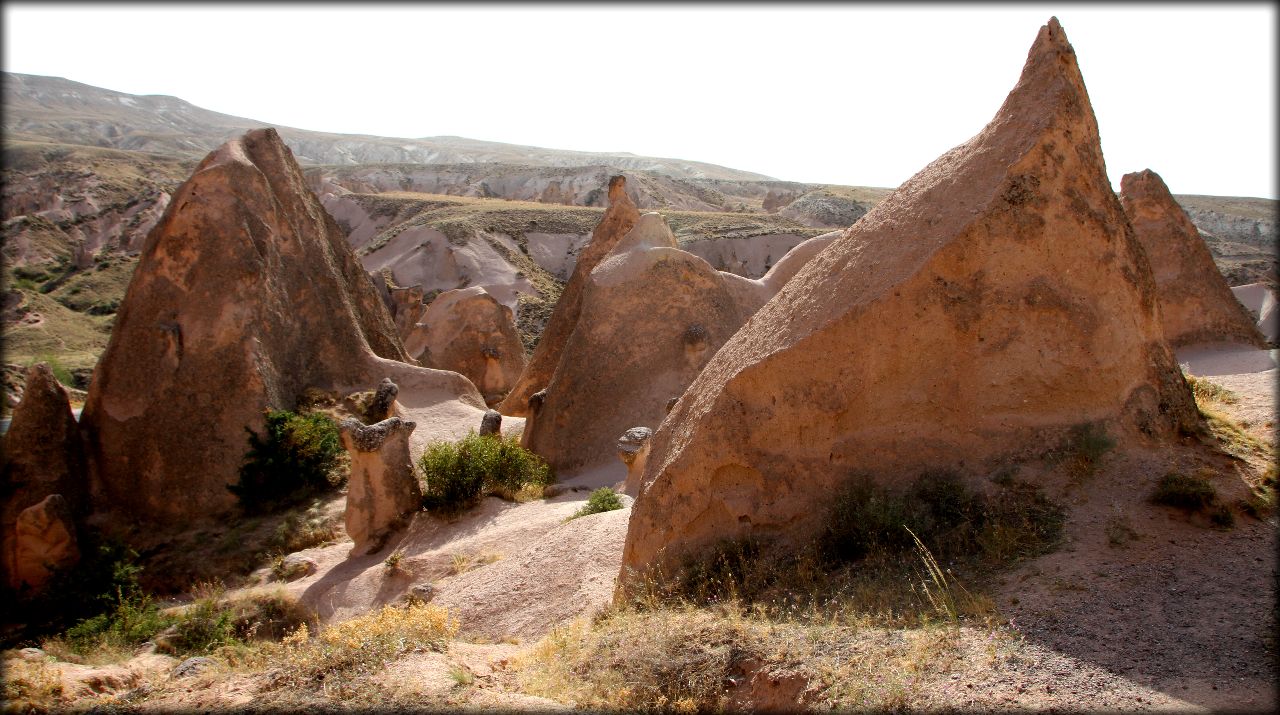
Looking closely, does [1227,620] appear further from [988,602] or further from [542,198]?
[542,198]

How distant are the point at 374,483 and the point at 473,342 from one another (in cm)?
1252


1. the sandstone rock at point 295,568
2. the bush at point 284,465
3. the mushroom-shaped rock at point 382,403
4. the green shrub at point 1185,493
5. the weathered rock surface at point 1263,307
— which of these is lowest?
the sandstone rock at point 295,568

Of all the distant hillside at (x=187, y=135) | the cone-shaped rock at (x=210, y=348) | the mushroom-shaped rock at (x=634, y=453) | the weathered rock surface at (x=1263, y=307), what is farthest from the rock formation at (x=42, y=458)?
the distant hillside at (x=187, y=135)

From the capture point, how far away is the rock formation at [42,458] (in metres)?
11.0

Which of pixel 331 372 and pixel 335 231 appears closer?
pixel 331 372

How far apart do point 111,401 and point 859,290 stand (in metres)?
11.7

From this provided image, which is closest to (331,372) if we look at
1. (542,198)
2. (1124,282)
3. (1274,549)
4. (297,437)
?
(297,437)

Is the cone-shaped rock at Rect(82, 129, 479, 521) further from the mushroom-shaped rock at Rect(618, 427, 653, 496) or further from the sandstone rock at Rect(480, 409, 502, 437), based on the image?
the mushroom-shaped rock at Rect(618, 427, 653, 496)

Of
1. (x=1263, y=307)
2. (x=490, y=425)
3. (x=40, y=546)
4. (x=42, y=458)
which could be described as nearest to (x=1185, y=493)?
(x=490, y=425)

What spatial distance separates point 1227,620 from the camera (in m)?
3.64

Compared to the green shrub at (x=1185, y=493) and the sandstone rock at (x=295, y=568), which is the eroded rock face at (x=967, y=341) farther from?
the sandstone rock at (x=295, y=568)

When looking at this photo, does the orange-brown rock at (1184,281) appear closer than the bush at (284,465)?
No

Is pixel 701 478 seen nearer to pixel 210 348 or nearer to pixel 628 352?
pixel 628 352

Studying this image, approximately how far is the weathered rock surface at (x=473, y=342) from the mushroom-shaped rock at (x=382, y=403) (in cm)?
837
